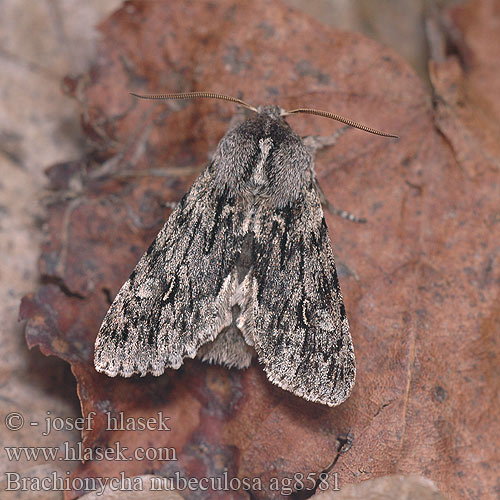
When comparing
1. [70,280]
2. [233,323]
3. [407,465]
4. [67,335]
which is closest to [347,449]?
[407,465]

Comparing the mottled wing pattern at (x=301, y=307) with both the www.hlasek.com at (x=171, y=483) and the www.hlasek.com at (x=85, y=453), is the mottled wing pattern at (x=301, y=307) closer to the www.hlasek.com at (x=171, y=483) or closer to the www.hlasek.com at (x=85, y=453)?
the www.hlasek.com at (x=171, y=483)

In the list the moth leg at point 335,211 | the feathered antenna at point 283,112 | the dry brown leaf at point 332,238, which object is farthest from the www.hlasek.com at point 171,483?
the feathered antenna at point 283,112

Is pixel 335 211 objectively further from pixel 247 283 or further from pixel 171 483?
pixel 171 483

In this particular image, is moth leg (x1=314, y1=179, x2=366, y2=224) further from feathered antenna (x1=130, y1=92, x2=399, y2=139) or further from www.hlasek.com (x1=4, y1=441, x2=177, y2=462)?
www.hlasek.com (x1=4, y1=441, x2=177, y2=462)

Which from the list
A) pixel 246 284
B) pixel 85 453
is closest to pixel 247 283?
pixel 246 284

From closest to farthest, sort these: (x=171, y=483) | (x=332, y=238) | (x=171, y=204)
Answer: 1. (x=171, y=483)
2. (x=332, y=238)
3. (x=171, y=204)

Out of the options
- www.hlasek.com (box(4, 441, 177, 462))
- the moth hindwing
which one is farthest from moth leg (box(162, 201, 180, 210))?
www.hlasek.com (box(4, 441, 177, 462))
